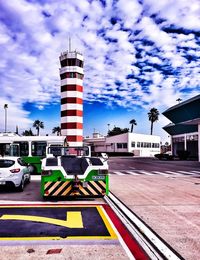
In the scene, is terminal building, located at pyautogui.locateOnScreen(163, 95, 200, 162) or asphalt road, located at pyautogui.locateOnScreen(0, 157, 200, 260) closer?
asphalt road, located at pyautogui.locateOnScreen(0, 157, 200, 260)

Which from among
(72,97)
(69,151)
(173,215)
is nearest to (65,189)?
(173,215)

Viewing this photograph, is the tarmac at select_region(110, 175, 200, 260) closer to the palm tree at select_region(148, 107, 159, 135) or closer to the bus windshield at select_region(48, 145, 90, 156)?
the bus windshield at select_region(48, 145, 90, 156)

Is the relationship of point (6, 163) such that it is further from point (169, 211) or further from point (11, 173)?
point (169, 211)

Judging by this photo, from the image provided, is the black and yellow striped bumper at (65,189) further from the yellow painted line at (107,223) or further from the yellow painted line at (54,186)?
the yellow painted line at (107,223)

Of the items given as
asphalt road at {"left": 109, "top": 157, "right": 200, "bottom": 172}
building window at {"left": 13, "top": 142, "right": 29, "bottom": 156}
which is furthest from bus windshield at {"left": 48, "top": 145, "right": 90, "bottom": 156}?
asphalt road at {"left": 109, "top": 157, "right": 200, "bottom": 172}

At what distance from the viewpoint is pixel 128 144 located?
82750mm

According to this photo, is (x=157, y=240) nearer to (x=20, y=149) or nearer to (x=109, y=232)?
(x=109, y=232)

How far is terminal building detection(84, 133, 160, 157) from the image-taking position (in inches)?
3273

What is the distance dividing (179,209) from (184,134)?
207 feet

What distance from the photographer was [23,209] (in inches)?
364

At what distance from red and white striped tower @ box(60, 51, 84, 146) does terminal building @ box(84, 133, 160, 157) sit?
35977 mm

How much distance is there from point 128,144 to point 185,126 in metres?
17.9

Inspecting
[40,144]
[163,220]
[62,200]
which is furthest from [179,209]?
[40,144]

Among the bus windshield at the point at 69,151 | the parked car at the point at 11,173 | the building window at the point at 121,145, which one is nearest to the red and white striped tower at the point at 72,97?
the bus windshield at the point at 69,151
